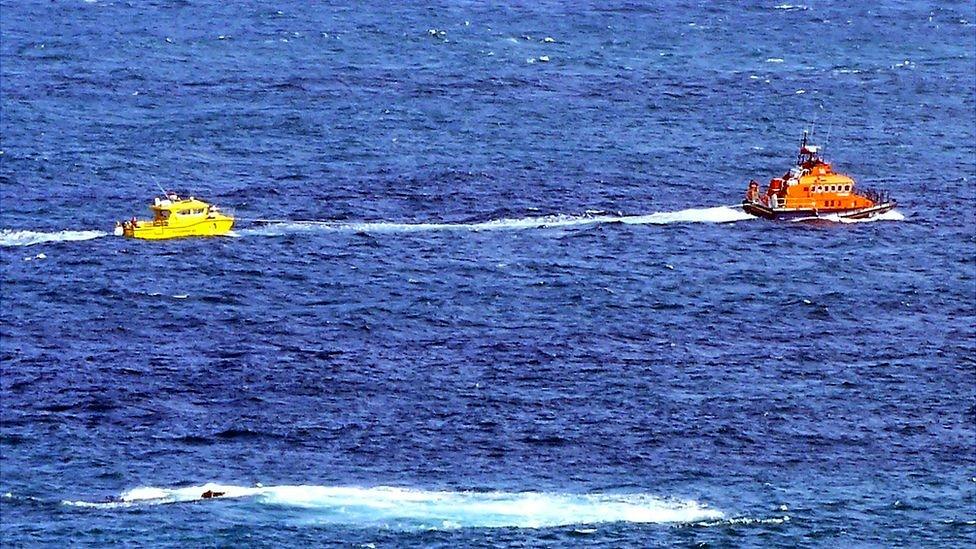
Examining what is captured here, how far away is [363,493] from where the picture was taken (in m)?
151

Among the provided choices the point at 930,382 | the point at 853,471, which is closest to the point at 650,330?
the point at 930,382

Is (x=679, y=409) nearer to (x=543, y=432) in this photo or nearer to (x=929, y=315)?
(x=543, y=432)

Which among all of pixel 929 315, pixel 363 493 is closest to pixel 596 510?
pixel 363 493

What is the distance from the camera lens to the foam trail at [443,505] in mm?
145875

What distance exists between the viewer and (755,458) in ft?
527

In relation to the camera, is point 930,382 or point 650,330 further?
point 650,330

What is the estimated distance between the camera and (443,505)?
14862 centimetres

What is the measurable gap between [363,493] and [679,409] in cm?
3024

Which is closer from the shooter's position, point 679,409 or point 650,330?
point 679,409

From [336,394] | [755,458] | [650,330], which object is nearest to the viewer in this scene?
[755,458]

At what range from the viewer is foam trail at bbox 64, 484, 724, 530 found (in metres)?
146

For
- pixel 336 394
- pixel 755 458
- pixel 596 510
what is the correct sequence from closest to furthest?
1. pixel 596 510
2. pixel 755 458
3. pixel 336 394

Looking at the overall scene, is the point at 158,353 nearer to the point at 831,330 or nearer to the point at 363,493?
the point at 363,493

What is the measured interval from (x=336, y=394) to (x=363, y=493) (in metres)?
23.2
